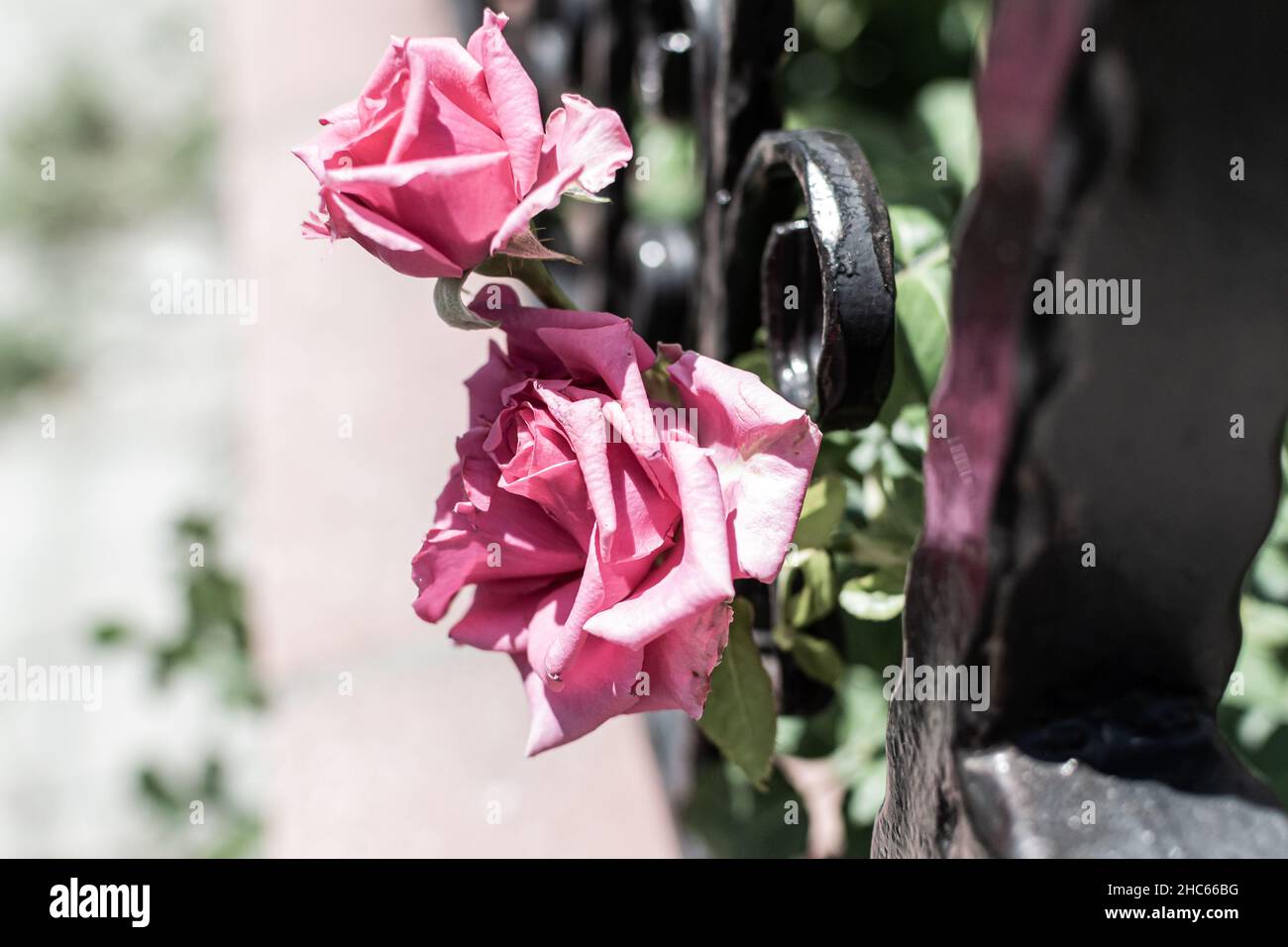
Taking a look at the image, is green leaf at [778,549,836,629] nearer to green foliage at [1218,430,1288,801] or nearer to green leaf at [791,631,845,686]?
green leaf at [791,631,845,686]

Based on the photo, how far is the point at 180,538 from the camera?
5.68 feet

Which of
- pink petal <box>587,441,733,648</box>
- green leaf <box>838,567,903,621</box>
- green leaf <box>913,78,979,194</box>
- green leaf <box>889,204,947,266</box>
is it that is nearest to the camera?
pink petal <box>587,441,733,648</box>

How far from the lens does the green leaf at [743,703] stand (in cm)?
70

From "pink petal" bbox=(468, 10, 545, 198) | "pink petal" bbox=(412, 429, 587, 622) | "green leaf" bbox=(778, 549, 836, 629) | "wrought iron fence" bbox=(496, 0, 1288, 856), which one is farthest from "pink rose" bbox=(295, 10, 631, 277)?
"green leaf" bbox=(778, 549, 836, 629)

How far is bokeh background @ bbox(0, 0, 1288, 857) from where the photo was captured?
1.10 meters

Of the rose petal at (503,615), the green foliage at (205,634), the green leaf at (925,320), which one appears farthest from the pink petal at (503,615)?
the green foliage at (205,634)

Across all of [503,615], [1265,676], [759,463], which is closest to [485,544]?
[503,615]

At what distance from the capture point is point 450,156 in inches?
21.9

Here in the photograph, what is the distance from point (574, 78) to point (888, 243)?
3.81ft

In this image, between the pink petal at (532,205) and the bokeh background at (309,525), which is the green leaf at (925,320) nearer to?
the bokeh background at (309,525)
